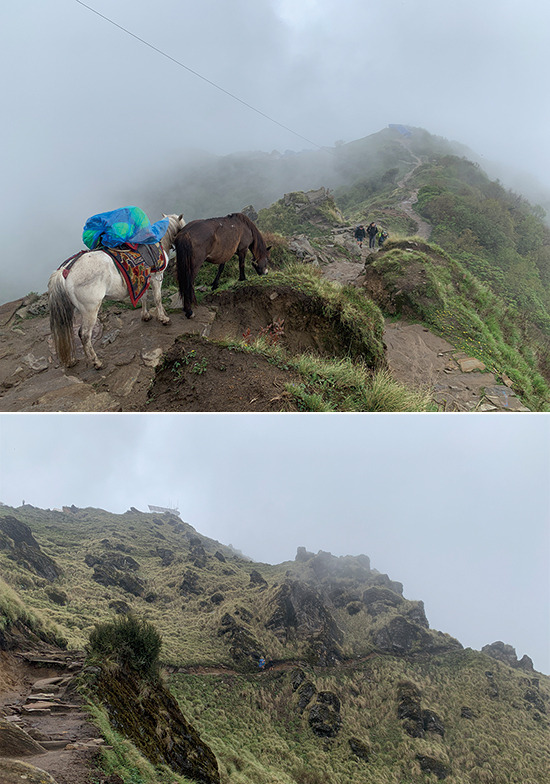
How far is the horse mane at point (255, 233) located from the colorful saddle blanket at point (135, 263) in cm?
269

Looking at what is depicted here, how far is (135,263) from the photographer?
19.3ft

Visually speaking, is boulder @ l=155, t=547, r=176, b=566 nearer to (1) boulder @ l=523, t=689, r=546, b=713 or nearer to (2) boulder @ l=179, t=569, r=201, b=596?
(2) boulder @ l=179, t=569, r=201, b=596

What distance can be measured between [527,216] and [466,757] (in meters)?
41.5

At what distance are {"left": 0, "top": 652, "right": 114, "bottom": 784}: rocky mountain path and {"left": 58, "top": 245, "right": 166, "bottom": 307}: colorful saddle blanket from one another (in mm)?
5538

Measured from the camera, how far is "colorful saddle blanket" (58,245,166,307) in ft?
18.5

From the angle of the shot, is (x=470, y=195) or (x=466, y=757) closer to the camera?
(x=466, y=757)

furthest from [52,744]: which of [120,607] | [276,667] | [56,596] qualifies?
[276,667]

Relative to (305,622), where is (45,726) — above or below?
above

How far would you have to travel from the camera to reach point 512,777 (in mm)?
6844

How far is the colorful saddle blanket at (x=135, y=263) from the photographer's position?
18.5 feet

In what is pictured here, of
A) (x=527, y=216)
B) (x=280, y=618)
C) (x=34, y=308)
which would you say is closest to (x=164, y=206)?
(x=527, y=216)

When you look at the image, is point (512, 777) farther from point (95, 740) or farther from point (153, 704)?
point (95, 740)

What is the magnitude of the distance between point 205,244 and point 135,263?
1870 millimetres

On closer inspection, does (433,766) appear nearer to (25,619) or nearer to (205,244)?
(25,619)
